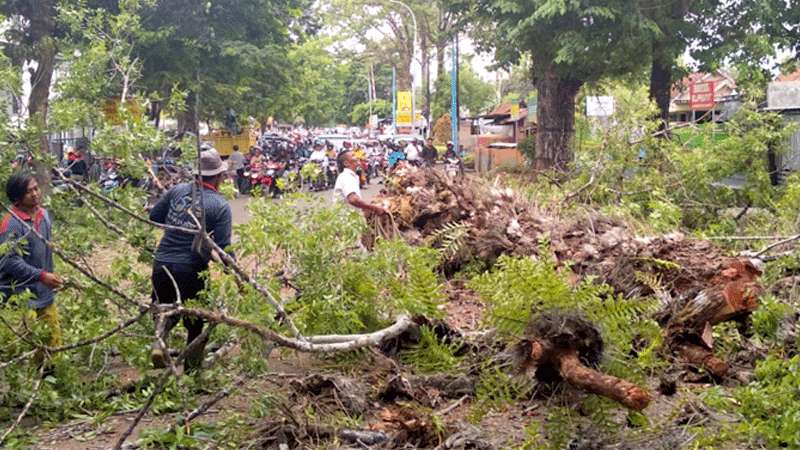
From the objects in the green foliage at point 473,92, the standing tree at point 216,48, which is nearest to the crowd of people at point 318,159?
the standing tree at point 216,48

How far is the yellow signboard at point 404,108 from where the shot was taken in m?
40.5

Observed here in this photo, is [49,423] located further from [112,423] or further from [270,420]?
[270,420]

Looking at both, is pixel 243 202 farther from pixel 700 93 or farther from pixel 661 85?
pixel 700 93

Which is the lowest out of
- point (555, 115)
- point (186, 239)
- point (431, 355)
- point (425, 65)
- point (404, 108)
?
point (431, 355)

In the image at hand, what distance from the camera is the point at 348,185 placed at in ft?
25.6

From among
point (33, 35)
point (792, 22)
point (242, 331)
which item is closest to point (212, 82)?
point (33, 35)

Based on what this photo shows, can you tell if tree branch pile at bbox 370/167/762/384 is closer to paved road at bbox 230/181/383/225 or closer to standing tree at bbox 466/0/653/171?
paved road at bbox 230/181/383/225

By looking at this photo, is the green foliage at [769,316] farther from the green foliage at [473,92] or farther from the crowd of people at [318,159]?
the green foliage at [473,92]

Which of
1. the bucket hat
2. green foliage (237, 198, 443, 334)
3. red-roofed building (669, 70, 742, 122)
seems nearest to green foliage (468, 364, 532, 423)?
green foliage (237, 198, 443, 334)

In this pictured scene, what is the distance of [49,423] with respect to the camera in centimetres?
492

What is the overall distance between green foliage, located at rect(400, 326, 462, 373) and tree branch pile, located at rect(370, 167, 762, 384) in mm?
1029

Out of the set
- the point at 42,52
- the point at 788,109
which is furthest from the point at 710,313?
the point at 42,52

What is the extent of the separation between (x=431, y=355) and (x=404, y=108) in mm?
35848

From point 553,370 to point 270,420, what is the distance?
1.61 m
